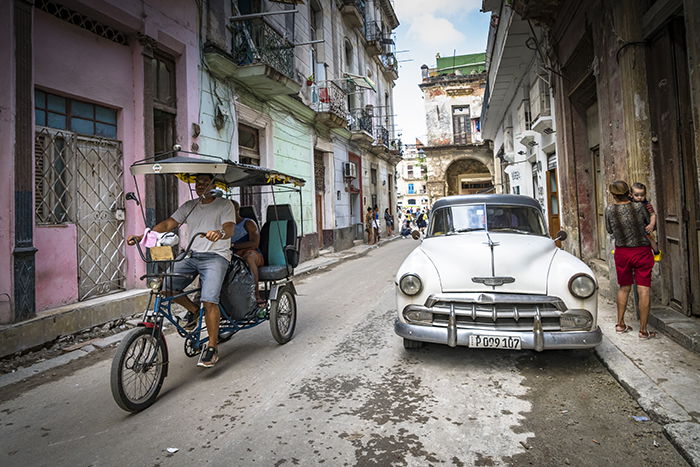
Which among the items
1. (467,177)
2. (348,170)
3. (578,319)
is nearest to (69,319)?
(578,319)

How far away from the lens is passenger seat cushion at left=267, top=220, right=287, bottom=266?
537cm

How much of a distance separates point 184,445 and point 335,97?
1489 cm

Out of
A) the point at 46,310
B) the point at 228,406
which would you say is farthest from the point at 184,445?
the point at 46,310

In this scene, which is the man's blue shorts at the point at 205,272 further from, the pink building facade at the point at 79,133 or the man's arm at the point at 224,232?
the pink building facade at the point at 79,133

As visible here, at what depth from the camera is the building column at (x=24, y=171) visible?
16.9ft

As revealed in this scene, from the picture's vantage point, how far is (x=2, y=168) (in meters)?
5.03

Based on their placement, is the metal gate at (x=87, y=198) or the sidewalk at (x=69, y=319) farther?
the metal gate at (x=87, y=198)

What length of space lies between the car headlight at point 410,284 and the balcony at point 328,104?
38.8 ft

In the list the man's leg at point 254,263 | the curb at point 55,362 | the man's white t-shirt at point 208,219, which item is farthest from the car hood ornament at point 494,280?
the curb at point 55,362

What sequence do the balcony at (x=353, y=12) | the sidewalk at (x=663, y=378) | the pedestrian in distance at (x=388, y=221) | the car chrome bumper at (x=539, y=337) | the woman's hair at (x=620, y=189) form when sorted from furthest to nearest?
1. the pedestrian in distance at (x=388, y=221)
2. the balcony at (x=353, y=12)
3. the woman's hair at (x=620, y=189)
4. the car chrome bumper at (x=539, y=337)
5. the sidewalk at (x=663, y=378)

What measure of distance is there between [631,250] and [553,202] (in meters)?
7.87

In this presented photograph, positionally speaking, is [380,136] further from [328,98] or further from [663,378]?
[663,378]

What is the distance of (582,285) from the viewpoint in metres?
3.77

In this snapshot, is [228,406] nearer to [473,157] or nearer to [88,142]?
[88,142]
